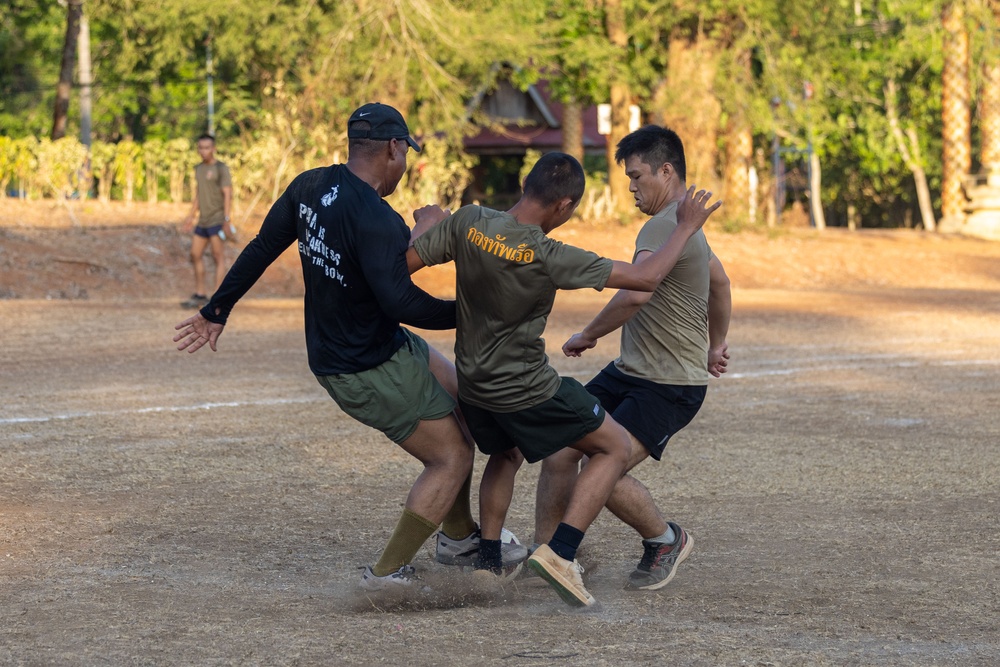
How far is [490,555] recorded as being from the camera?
5250mm

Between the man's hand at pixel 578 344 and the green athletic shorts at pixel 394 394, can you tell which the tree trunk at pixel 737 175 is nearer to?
the man's hand at pixel 578 344

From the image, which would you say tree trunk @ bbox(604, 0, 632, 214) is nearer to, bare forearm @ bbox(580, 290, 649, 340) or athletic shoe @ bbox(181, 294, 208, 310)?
athletic shoe @ bbox(181, 294, 208, 310)

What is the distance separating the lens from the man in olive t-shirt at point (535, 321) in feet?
15.4

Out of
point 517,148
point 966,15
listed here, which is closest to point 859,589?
point 966,15

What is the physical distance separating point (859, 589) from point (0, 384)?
732 cm

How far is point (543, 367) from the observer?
16.0 ft

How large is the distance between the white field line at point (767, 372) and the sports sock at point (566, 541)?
4953mm

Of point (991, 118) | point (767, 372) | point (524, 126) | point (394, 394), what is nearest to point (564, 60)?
point (991, 118)

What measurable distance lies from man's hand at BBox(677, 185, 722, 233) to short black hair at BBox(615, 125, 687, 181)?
336 mm

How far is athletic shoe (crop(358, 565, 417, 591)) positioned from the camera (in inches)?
197

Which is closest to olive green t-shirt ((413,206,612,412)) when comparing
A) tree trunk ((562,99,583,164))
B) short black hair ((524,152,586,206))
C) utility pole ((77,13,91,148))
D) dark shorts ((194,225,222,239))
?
short black hair ((524,152,586,206))

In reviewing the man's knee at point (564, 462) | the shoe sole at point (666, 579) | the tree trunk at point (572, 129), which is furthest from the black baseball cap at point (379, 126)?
the tree trunk at point (572, 129)

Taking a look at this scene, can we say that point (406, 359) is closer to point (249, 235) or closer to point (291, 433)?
point (291, 433)

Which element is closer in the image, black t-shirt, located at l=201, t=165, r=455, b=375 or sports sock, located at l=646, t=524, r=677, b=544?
black t-shirt, located at l=201, t=165, r=455, b=375
